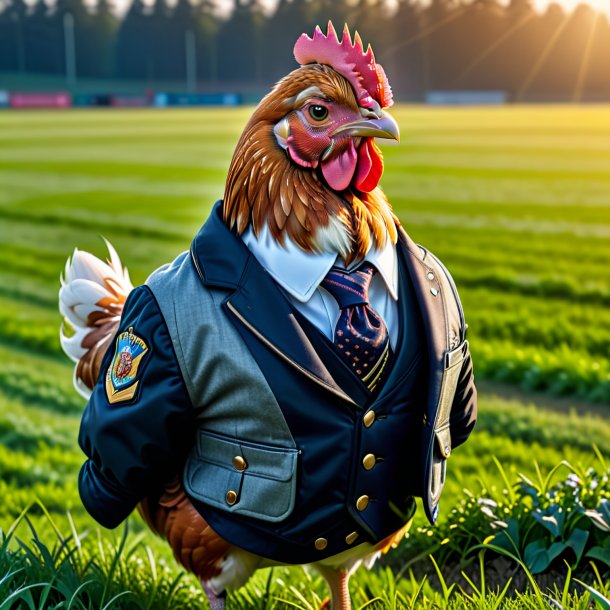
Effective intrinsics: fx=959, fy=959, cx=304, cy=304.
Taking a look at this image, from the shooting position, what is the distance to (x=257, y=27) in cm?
7075

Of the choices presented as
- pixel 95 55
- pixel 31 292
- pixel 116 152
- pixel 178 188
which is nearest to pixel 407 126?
pixel 116 152

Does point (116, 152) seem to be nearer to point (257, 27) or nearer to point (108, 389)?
point (108, 389)

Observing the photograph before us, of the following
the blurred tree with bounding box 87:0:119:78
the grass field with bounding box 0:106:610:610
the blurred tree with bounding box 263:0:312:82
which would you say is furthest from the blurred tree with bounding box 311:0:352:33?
the grass field with bounding box 0:106:610:610

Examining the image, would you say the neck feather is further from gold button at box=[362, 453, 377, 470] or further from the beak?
gold button at box=[362, 453, 377, 470]

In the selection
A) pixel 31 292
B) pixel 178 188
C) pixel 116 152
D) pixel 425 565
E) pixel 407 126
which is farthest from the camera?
pixel 407 126

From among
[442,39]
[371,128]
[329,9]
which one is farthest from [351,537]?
[442,39]

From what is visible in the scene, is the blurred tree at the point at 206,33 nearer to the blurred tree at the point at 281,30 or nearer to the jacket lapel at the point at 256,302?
the blurred tree at the point at 281,30

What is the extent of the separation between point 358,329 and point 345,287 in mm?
120

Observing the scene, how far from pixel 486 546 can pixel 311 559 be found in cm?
94

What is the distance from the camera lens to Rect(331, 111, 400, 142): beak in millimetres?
2500

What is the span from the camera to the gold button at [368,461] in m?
2.62

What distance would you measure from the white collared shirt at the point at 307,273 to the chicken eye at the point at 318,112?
0.33 m

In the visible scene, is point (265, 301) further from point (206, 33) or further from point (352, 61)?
point (206, 33)

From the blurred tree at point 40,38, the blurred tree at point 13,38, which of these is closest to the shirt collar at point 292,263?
the blurred tree at point 40,38
